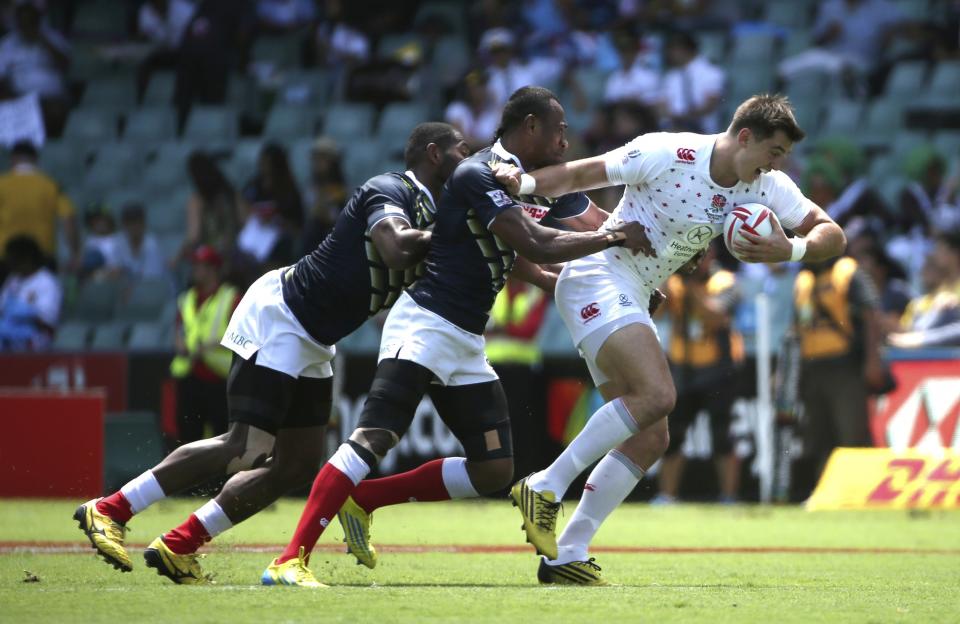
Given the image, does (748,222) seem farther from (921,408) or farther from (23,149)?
(23,149)

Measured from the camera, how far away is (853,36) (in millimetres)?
19484

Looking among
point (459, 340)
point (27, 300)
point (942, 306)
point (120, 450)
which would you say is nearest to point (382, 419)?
point (459, 340)

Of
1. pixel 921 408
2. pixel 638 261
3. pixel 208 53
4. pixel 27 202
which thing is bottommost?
pixel 921 408

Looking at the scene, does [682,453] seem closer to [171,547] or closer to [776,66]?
[776,66]

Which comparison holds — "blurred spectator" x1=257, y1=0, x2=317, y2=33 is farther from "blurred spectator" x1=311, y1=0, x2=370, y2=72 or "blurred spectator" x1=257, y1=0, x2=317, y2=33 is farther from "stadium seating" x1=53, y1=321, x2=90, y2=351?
"stadium seating" x1=53, y1=321, x2=90, y2=351

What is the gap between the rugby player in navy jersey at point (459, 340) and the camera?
8.08 metres

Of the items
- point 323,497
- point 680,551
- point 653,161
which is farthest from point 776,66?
point 323,497

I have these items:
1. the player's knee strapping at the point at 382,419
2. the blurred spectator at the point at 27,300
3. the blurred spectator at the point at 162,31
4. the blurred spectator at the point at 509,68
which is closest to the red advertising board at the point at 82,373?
the blurred spectator at the point at 27,300

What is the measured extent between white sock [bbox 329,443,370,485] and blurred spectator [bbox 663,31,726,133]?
10.6 meters

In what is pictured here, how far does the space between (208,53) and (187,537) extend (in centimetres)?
1446

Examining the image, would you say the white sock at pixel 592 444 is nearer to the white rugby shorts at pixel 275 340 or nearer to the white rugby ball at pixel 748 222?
the white rugby ball at pixel 748 222

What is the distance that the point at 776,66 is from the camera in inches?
776

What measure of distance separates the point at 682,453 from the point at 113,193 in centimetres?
928

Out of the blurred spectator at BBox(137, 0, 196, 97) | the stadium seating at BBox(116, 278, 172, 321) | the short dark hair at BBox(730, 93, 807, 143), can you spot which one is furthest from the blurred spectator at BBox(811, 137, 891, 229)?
the blurred spectator at BBox(137, 0, 196, 97)
